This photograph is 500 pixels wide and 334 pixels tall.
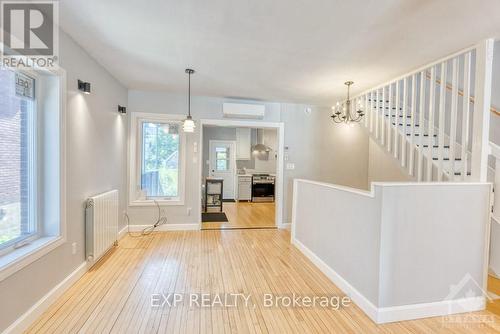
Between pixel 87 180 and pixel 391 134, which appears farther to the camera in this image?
pixel 391 134

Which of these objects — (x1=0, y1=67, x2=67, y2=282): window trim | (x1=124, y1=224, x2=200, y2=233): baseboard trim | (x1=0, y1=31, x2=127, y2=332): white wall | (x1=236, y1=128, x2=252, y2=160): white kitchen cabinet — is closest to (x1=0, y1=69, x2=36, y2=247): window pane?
(x1=0, y1=67, x2=67, y2=282): window trim

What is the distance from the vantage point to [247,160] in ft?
27.6

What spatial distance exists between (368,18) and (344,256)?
7.34 feet

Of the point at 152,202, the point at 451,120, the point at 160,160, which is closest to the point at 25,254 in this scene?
the point at 152,202

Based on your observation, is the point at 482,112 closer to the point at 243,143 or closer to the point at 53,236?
the point at 53,236

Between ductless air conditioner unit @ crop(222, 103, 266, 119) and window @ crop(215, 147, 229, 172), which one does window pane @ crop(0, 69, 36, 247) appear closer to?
ductless air conditioner unit @ crop(222, 103, 266, 119)

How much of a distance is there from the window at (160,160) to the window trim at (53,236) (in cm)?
212

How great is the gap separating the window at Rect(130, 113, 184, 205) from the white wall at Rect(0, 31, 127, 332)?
0.65 meters

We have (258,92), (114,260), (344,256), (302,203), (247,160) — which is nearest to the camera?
(344,256)

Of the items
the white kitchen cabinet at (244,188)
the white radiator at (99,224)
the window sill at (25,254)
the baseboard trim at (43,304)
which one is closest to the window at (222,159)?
the white kitchen cabinet at (244,188)

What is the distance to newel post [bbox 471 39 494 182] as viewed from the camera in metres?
2.22

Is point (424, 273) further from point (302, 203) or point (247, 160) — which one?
point (247, 160)

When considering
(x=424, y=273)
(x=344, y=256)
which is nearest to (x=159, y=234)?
(x=344, y=256)

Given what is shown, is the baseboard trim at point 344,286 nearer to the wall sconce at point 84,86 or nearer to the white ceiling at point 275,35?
the white ceiling at point 275,35
